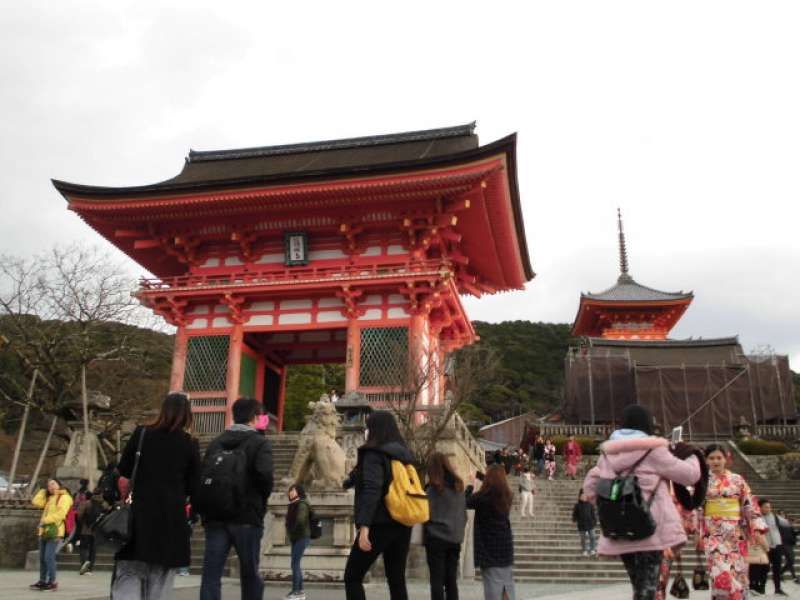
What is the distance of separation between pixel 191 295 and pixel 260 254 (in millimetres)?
2615

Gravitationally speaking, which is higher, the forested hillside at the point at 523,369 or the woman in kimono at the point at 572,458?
the forested hillside at the point at 523,369

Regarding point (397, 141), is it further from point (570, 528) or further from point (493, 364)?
point (570, 528)

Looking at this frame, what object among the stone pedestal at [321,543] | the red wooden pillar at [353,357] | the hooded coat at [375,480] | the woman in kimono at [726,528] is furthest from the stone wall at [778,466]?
the hooded coat at [375,480]

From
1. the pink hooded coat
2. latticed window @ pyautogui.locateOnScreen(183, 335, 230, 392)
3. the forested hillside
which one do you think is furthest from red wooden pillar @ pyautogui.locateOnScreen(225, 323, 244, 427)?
the forested hillside

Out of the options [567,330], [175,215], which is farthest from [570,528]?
[567,330]

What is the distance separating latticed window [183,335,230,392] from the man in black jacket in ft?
55.1

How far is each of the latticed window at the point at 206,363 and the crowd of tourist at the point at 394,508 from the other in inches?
641

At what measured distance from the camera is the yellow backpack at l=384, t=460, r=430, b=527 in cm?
462

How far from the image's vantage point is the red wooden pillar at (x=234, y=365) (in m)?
20.7

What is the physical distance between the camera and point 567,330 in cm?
8031

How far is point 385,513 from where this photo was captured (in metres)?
4.64

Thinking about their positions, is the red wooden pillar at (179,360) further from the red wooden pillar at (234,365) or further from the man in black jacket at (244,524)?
the man in black jacket at (244,524)

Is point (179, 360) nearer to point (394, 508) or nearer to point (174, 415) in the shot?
point (174, 415)

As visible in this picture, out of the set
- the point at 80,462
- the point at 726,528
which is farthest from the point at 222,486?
the point at 80,462
